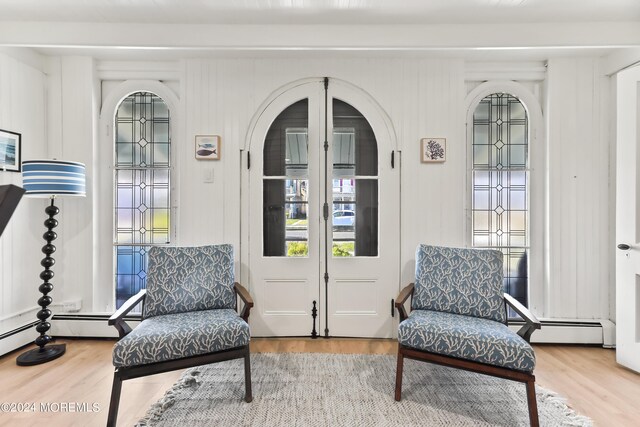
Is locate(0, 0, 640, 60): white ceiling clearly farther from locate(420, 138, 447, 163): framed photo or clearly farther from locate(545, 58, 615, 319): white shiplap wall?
locate(420, 138, 447, 163): framed photo

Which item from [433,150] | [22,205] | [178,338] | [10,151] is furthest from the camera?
[433,150]

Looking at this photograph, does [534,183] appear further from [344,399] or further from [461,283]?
[344,399]

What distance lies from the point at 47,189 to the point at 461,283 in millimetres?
3257

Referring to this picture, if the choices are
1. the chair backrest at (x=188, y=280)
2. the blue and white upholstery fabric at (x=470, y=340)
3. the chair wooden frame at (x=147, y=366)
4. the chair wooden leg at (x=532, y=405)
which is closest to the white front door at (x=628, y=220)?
the blue and white upholstery fabric at (x=470, y=340)

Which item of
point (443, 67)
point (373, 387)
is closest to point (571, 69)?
point (443, 67)

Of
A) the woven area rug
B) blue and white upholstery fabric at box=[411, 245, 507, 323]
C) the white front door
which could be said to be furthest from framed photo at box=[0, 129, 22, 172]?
the white front door

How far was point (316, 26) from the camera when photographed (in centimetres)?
241

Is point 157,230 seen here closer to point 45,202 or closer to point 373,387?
point 45,202

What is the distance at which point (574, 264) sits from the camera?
2.90 metres

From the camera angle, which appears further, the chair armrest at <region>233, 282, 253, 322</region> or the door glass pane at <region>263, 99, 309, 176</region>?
the door glass pane at <region>263, 99, 309, 176</region>

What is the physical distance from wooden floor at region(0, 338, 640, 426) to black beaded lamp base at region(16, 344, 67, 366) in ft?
0.15

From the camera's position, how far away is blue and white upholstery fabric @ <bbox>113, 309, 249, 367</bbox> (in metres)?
1.78

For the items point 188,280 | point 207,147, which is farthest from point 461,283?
point 207,147

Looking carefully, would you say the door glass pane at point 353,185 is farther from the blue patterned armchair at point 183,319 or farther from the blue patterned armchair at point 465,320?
the blue patterned armchair at point 183,319
